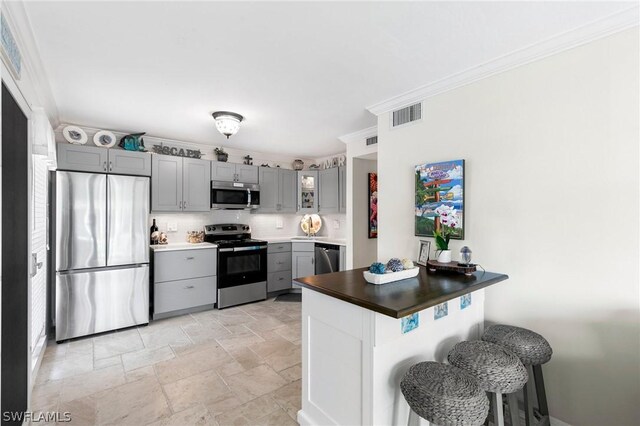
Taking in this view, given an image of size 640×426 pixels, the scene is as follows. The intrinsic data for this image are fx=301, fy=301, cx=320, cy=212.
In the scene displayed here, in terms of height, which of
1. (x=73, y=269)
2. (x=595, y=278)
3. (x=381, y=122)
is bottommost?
(x=73, y=269)

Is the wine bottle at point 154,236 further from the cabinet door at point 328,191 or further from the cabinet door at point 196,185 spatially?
the cabinet door at point 328,191

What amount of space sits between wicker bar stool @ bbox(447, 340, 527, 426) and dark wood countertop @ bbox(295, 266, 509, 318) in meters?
0.32

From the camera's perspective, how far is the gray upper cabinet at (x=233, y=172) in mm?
4617

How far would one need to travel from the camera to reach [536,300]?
2.07m

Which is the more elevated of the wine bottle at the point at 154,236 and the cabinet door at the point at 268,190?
the cabinet door at the point at 268,190

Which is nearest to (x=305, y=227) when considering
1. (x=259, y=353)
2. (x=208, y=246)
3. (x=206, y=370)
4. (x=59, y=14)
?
(x=208, y=246)

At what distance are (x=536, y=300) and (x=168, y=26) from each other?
2.98m

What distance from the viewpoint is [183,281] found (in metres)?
4.12

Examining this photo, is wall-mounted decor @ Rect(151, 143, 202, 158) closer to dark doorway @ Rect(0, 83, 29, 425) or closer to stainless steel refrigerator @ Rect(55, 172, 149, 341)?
stainless steel refrigerator @ Rect(55, 172, 149, 341)

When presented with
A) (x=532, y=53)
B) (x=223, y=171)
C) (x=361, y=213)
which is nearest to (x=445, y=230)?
(x=532, y=53)

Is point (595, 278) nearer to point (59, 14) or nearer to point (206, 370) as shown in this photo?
point (206, 370)

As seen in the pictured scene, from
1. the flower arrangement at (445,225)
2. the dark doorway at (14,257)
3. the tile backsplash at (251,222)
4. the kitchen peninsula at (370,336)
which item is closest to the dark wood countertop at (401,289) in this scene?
the kitchen peninsula at (370,336)

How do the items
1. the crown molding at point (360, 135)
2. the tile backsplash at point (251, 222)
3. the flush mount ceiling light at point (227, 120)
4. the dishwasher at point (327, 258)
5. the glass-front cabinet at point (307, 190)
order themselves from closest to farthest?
the flush mount ceiling light at point (227, 120), the crown molding at point (360, 135), the tile backsplash at point (251, 222), the dishwasher at point (327, 258), the glass-front cabinet at point (307, 190)

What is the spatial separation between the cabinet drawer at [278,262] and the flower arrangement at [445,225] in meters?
3.08
